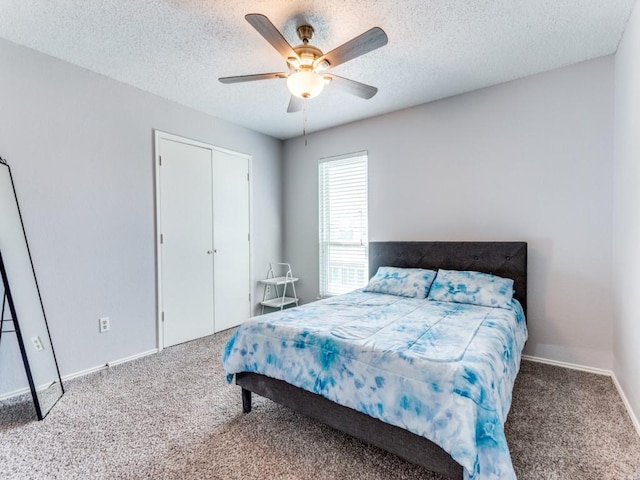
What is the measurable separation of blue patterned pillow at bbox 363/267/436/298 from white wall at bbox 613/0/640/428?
4.52ft

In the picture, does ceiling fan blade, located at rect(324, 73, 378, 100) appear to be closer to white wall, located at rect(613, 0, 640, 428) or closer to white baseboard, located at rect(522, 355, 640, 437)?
white wall, located at rect(613, 0, 640, 428)

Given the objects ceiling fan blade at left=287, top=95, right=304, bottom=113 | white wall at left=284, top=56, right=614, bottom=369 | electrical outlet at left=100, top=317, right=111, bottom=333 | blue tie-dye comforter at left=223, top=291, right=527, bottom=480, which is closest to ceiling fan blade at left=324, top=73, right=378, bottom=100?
ceiling fan blade at left=287, top=95, right=304, bottom=113

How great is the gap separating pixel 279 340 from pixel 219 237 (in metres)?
2.36

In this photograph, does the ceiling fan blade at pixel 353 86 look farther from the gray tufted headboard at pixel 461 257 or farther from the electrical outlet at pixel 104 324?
the electrical outlet at pixel 104 324

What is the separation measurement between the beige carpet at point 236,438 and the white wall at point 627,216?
302 millimetres

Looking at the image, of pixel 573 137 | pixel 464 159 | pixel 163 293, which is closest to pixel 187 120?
pixel 163 293

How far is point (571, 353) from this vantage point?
2.84 meters

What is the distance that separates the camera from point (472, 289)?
2.81 meters

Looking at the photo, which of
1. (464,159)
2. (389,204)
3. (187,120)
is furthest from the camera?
(389,204)

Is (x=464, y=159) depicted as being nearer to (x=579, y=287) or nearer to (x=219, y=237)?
(x=579, y=287)

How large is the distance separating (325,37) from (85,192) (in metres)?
2.39

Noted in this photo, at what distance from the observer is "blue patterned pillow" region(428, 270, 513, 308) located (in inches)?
106

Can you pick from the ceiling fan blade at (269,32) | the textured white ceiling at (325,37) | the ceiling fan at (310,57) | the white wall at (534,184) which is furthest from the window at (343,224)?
the ceiling fan blade at (269,32)

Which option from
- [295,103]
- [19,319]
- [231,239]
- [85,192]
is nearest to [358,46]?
[295,103]
